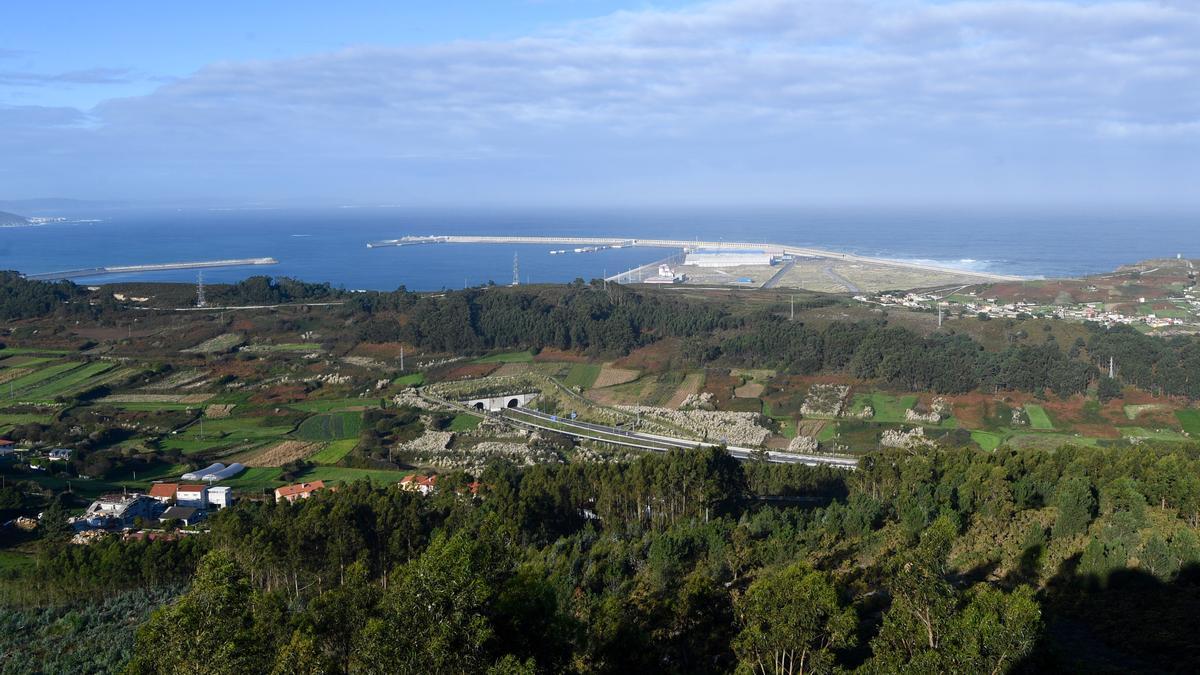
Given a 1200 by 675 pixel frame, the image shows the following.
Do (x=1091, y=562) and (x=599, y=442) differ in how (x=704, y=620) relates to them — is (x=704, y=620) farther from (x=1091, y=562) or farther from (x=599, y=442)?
(x=599, y=442)

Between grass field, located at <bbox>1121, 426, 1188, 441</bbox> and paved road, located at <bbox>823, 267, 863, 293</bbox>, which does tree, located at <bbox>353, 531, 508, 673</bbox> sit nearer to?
grass field, located at <bbox>1121, 426, 1188, 441</bbox>

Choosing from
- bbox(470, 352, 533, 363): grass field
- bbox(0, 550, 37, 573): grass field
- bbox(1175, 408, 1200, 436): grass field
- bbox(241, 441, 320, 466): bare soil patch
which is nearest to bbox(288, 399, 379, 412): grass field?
bbox(241, 441, 320, 466): bare soil patch

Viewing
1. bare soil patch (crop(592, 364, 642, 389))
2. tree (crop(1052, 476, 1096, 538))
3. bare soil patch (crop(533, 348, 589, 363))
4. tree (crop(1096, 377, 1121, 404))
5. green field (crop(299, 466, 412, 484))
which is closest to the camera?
tree (crop(1052, 476, 1096, 538))

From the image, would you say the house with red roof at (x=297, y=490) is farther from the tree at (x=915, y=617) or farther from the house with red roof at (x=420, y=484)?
the tree at (x=915, y=617)

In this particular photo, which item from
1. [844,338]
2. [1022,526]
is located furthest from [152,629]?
[844,338]

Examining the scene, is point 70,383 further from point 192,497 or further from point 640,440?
point 640,440

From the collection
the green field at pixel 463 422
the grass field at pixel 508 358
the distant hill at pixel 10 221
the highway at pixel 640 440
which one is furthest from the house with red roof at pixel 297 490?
the distant hill at pixel 10 221

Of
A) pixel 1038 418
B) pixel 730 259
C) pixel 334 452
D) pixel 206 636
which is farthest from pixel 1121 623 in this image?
pixel 730 259
